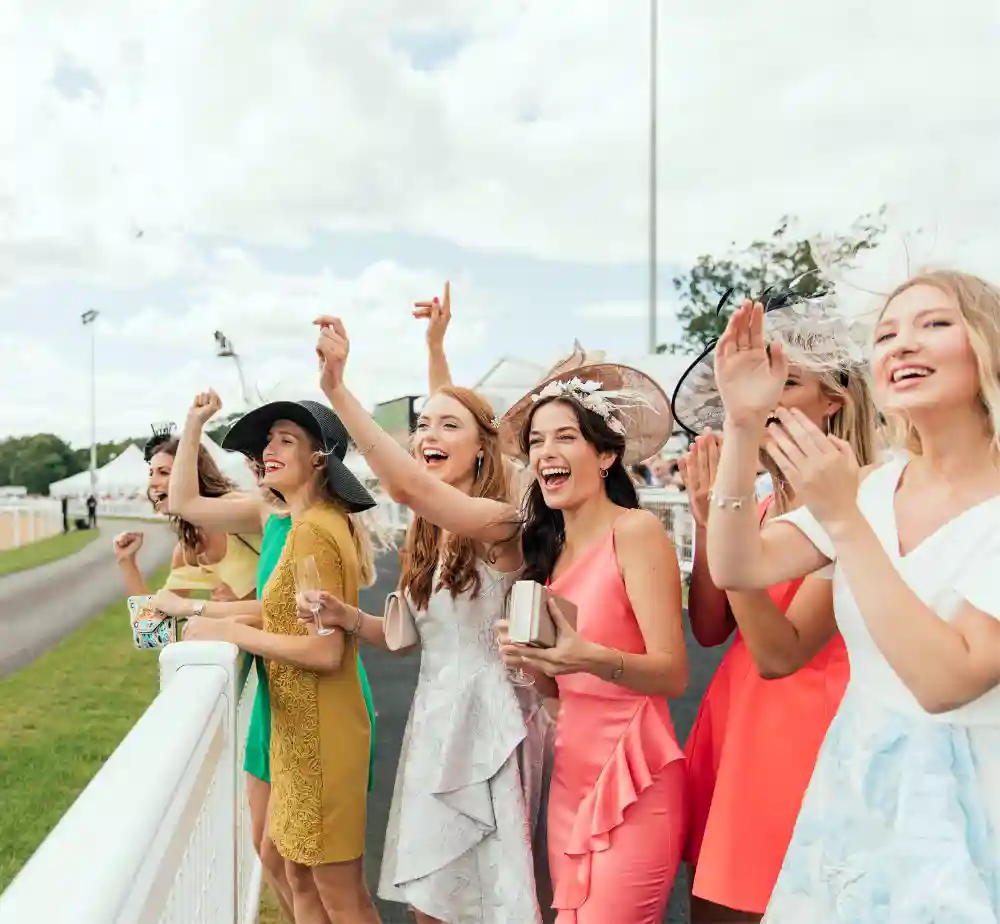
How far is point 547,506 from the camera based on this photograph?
9.08ft

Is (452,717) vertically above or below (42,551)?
above

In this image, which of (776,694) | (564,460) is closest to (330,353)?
(564,460)

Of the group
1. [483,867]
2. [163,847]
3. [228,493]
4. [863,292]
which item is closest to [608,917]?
[483,867]

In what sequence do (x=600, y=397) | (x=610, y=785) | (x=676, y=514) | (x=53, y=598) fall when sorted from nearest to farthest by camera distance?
(x=610, y=785) < (x=600, y=397) < (x=676, y=514) < (x=53, y=598)

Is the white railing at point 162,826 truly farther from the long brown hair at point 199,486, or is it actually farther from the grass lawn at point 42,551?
the grass lawn at point 42,551

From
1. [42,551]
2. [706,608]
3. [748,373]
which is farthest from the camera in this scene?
[42,551]

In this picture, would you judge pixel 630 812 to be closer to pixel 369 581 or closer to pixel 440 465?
pixel 440 465

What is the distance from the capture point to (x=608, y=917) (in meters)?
2.21

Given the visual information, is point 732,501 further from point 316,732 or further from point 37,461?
point 37,461

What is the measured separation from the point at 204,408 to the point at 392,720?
4.03 m

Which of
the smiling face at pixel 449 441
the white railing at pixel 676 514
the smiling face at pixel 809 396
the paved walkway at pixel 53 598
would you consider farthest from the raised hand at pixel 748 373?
the white railing at pixel 676 514

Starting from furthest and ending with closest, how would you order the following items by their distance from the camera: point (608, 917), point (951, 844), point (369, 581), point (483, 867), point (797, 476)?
point (369, 581)
point (483, 867)
point (608, 917)
point (797, 476)
point (951, 844)

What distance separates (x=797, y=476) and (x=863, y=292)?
49cm

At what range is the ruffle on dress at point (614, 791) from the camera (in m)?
2.26
